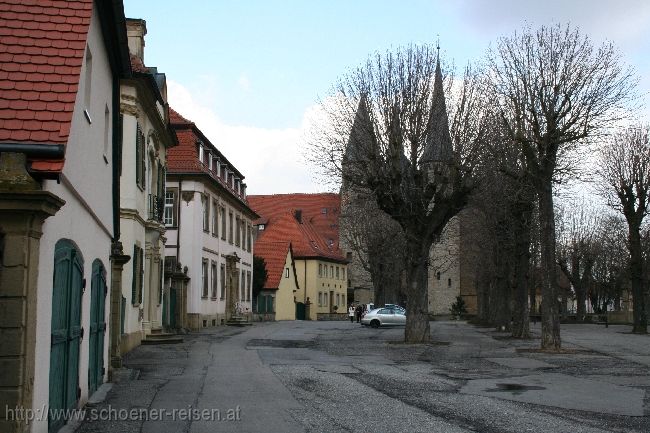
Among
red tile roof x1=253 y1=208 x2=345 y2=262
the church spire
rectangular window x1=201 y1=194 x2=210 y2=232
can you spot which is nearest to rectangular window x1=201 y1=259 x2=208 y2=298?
rectangular window x1=201 y1=194 x2=210 y2=232

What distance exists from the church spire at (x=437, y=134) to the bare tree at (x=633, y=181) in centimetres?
1558

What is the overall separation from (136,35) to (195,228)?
15.4m

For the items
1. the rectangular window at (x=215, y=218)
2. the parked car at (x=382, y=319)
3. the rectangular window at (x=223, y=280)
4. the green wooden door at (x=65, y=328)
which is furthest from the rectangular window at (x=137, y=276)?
the parked car at (x=382, y=319)

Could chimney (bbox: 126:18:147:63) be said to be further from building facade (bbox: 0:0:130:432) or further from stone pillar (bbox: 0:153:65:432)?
stone pillar (bbox: 0:153:65:432)

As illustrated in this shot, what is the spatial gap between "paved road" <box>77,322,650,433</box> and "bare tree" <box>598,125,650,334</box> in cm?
1920

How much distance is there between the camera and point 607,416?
12047 mm

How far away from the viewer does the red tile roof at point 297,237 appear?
247 feet

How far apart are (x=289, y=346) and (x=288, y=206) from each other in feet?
232

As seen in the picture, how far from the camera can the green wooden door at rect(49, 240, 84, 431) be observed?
29.2 ft

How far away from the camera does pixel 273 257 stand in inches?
2849

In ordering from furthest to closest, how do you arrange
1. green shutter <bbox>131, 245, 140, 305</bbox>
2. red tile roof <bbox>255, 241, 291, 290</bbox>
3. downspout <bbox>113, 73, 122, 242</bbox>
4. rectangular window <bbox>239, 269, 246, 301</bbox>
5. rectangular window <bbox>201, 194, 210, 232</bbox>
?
red tile roof <bbox>255, 241, 291, 290</bbox> → rectangular window <bbox>239, 269, 246, 301</bbox> → rectangular window <bbox>201, 194, 210, 232</bbox> → green shutter <bbox>131, 245, 140, 305</bbox> → downspout <bbox>113, 73, 122, 242</bbox>

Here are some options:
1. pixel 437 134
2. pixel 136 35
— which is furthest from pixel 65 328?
pixel 437 134

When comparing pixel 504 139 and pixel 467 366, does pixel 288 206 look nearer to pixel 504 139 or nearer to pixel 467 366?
pixel 504 139

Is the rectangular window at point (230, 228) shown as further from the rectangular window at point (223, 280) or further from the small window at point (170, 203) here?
the small window at point (170, 203)
